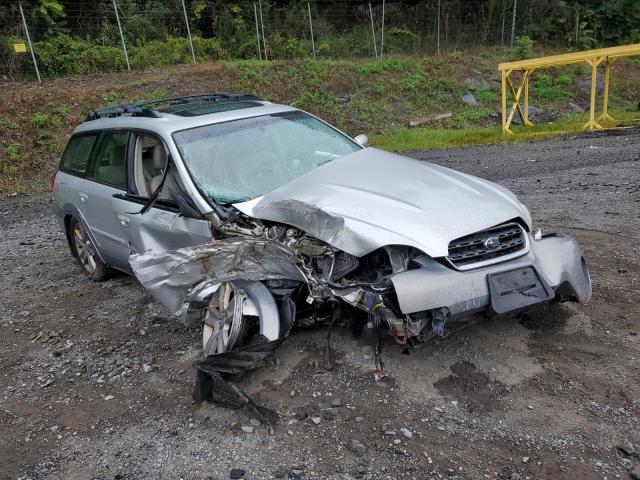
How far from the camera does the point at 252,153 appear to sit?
4336 mm

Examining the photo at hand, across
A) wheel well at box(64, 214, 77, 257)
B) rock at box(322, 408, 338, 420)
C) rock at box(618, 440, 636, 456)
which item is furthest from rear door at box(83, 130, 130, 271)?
rock at box(618, 440, 636, 456)

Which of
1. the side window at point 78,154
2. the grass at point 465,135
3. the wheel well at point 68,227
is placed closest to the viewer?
the side window at point 78,154

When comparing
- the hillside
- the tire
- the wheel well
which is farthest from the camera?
the hillside

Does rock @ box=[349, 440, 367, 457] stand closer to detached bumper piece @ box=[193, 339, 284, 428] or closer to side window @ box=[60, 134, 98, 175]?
detached bumper piece @ box=[193, 339, 284, 428]

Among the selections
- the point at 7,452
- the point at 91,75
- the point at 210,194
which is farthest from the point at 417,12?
the point at 7,452

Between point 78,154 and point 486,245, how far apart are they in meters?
4.34

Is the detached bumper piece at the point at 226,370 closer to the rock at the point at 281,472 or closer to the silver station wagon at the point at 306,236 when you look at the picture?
the silver station wagon at the point at 306,236

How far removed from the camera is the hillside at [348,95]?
1293 centimetres

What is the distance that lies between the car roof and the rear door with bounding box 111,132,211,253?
97 millimetres

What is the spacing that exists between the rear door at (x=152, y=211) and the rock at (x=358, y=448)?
5.48 feet

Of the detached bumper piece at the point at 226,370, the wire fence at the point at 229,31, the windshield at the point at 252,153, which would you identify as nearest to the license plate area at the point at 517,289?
the detached bumper piece at the point at 226,370

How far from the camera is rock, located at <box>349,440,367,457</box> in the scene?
2.80 meters

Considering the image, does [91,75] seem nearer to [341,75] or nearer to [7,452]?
[341,75]

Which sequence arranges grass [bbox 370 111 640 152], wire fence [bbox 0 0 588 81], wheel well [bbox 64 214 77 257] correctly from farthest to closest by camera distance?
wire fence [bbox 0 0 588 81], grass [bbox 370 111 640 152], wheel well [bbox 64 214 77 257]
